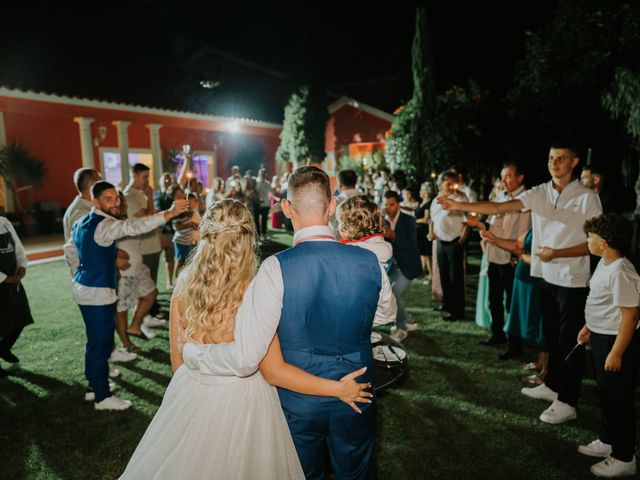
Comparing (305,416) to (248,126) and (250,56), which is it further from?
(250,56)

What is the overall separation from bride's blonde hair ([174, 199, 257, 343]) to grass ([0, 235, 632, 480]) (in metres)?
1.88

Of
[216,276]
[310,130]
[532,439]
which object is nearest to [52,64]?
[310,130]

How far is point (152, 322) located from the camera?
19.8ft

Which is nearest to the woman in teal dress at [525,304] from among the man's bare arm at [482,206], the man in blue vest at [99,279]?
the man's bare arm at [482,206]

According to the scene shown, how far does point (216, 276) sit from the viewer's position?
2.04m

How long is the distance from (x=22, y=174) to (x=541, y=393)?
12848mm

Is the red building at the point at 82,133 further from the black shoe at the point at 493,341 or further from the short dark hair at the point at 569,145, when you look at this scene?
the short dark hair at the point at 569,145

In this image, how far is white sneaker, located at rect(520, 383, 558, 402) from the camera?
405 cm

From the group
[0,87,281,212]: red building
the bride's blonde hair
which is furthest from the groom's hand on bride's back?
[0,87,281,212]: red building

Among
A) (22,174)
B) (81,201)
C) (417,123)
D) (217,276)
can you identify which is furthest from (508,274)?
(22,174)

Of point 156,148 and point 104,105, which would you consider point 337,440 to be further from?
point 156,148

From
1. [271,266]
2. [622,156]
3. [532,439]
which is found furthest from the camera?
[622,156]

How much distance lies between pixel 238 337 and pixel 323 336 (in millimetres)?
367

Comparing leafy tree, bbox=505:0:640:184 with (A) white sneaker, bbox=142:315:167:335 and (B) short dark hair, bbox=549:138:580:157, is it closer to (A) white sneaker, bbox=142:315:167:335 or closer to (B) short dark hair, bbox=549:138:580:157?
(B) short dark hair, bbox=549:138:580:157
